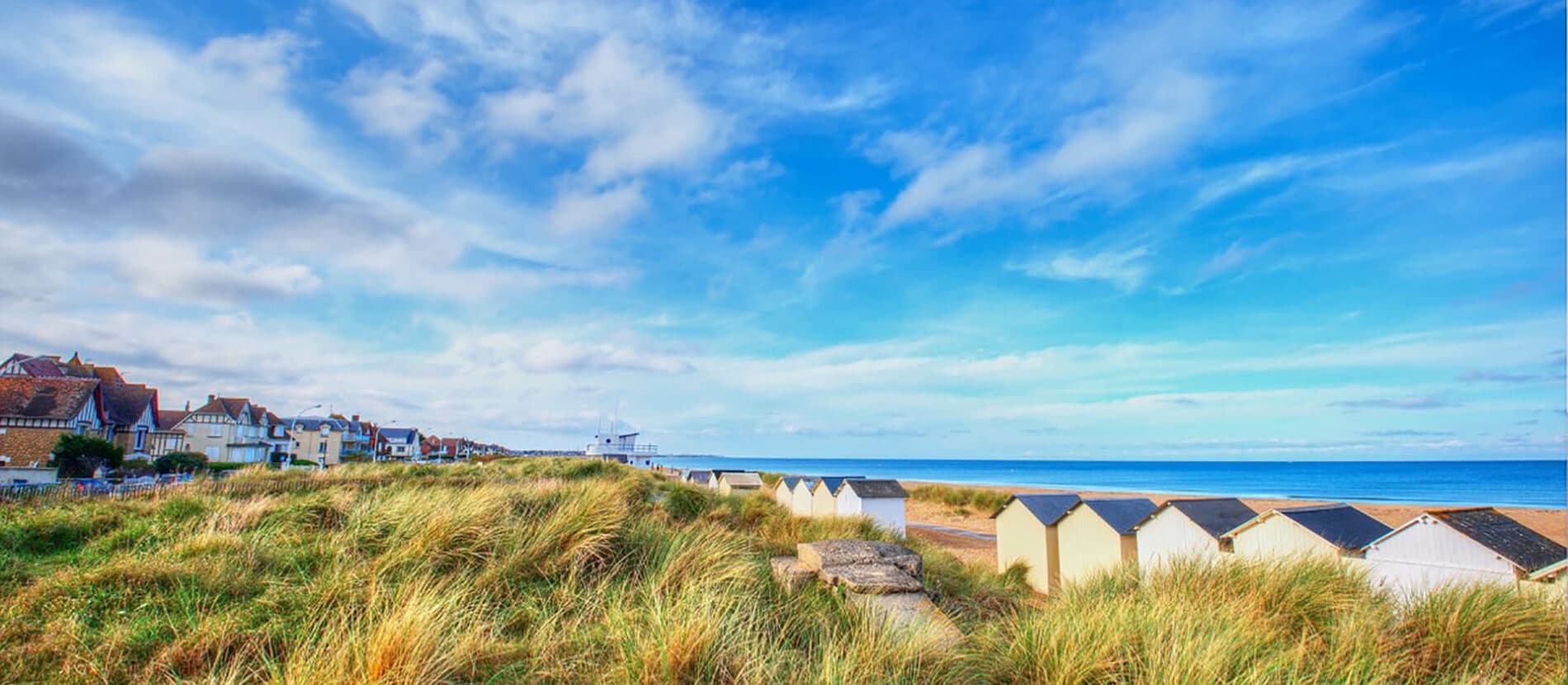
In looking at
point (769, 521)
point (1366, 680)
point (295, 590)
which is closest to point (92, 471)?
point (769, 521)

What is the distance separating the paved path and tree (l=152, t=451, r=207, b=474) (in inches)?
1605

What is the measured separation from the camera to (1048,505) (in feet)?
56.1

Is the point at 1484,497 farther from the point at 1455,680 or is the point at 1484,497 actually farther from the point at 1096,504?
the point at 1455,680

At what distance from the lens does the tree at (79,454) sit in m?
32.8

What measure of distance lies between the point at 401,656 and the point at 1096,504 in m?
15.0

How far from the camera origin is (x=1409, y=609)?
→ 562 cm

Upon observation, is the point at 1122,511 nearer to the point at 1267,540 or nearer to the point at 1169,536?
the point at 1169,536

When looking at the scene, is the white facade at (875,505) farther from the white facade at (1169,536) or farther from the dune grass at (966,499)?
the dune grass at (966,499)

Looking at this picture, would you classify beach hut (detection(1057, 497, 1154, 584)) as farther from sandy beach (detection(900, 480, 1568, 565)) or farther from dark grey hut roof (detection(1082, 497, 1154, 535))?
sandy beach (detection(900, 480, 1568, 565))

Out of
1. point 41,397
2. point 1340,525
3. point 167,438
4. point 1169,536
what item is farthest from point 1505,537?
point 167,438

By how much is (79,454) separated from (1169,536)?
46224mm

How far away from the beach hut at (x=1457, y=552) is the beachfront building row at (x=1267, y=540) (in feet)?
0.04

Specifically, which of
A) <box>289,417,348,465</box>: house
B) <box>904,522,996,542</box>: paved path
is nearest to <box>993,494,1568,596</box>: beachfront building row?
<box>904,522,996,542</box>: paved path

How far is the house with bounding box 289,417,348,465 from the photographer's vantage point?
72.1m
